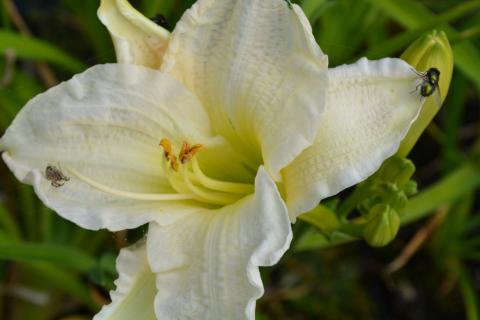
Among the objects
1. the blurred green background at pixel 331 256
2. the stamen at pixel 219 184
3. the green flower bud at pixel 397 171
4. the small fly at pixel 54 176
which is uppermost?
the small fly at pixel 54 176

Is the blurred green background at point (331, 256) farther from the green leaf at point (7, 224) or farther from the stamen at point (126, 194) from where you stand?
the stamen at point (126, 194)

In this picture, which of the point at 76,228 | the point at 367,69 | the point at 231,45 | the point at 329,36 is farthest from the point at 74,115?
the point at 76,228

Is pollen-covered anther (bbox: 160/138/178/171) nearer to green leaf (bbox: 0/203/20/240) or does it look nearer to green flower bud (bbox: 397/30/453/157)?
green flower bud (bbox: 397/30/453/157)

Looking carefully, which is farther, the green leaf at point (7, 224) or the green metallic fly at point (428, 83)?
the green leaf at point (7, 224)

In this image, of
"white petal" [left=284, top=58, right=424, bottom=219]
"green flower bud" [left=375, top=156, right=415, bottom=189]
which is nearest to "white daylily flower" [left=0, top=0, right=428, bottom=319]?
"white petal" [left=284, top=58, right=424, bottom=219]

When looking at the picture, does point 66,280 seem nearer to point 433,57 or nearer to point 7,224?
point 7,224

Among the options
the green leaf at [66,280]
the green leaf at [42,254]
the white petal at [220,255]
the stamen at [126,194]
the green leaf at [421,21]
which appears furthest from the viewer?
the green leaf at [66,280]

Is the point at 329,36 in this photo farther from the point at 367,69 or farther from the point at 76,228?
the point at 76,228

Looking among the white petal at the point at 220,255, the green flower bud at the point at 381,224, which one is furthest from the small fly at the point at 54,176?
the green flower bud at the point at 381,224
